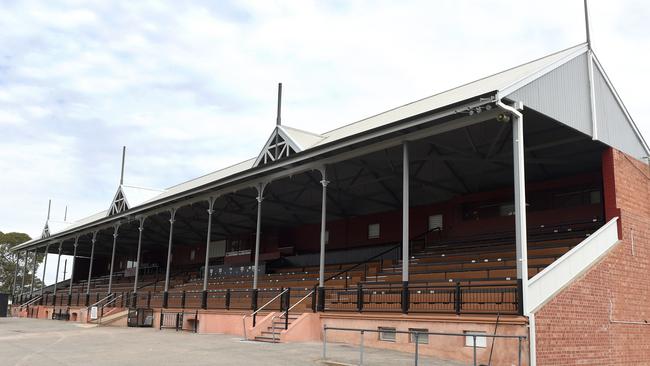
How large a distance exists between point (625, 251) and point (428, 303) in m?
6.17

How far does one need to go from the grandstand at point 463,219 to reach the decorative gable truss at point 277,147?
0.23ft

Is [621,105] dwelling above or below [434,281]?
above

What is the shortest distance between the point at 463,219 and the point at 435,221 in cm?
193

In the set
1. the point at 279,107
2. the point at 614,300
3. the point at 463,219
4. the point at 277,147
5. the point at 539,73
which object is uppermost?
the point at 279,107

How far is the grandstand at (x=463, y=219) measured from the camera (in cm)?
1493

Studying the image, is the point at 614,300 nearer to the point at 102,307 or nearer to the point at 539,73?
the point at 539,73

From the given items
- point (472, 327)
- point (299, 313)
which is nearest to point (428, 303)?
point (472, 327)

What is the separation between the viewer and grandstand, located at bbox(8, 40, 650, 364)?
14930mm

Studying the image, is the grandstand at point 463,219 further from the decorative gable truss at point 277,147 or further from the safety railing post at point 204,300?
the safety railing post at point 204,300

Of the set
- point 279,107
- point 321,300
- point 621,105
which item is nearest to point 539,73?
point 621,105

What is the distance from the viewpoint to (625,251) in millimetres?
17375

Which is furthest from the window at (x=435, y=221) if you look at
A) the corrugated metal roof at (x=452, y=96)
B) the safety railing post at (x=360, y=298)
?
the safety railing post at (x=360, y=298)

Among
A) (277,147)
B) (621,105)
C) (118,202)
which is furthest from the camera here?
(118,202)

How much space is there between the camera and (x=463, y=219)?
88.1 feet
